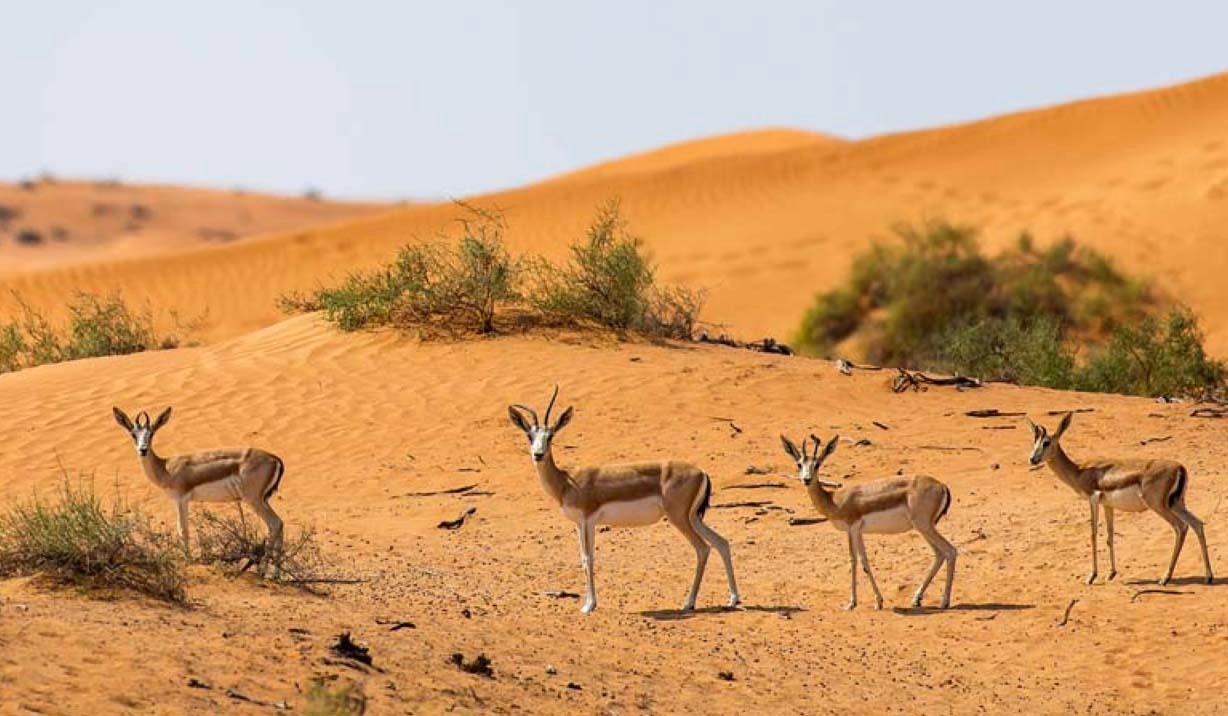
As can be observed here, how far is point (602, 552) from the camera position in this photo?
52.7 feet

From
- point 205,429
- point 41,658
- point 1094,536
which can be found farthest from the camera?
point 205,429

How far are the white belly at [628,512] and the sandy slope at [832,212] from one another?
924 inches

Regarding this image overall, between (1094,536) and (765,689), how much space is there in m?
4.06

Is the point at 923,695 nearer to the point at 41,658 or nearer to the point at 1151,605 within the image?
the point at 1151,605

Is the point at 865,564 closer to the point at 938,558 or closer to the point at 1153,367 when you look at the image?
the point at 938,558

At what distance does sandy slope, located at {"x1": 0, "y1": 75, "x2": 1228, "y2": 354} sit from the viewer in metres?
39.1

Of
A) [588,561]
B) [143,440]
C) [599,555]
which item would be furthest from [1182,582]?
[143,440]

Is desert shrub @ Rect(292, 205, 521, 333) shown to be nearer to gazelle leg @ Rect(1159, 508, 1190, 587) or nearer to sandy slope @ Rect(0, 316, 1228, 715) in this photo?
sandy slope @ Rect(0, 316, 1228, 715)

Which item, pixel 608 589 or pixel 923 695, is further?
pixel 608 589

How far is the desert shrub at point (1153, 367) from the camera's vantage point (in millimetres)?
24016

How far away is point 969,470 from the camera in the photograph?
59.0 ft

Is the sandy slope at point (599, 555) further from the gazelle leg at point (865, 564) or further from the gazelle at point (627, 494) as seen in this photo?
the gazelle at point (627, 494)

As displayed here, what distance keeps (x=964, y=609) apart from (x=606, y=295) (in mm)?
9691

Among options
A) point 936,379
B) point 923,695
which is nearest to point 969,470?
point 936,379
